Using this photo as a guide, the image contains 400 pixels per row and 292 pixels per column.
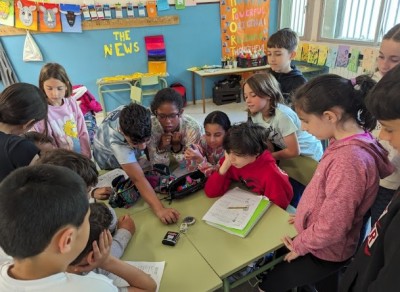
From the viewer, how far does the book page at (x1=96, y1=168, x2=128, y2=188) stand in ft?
5.43

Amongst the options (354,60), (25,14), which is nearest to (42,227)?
(354,60)

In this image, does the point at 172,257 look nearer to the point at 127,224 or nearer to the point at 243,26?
the point at 127,224

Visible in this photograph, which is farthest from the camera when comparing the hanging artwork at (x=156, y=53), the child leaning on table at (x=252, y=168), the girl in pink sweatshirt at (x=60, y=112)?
the hanging artwork at (x=156, y=53)

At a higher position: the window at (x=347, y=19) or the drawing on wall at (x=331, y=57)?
the window at (x=347, y=19)

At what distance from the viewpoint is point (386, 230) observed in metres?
0.74

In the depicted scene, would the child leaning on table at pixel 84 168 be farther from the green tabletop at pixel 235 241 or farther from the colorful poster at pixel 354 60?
the colorful poster at pixel 354 60

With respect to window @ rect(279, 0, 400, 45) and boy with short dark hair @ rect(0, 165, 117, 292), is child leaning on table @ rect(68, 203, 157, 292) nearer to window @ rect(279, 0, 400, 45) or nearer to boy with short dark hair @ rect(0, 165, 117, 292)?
boy with short dark hair @ rect(0, 165, 117, 292)

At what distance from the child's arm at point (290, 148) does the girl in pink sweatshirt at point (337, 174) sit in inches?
21.1

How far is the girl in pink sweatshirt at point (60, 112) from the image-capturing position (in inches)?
81.2

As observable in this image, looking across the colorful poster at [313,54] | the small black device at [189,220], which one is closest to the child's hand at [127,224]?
the small black device at [189,220]

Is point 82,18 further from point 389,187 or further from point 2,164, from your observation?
point 389,187

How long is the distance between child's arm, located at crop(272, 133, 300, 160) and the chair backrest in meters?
0.05

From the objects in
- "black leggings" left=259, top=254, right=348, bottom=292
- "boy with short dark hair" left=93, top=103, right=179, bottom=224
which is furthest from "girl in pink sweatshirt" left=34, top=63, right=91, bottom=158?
"black leggings" left=259, top=254, right=348, bottom=292

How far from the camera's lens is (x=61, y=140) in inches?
81.4
